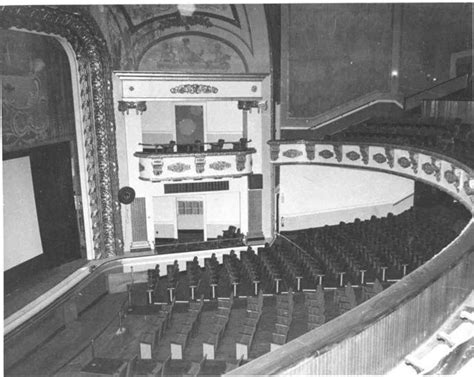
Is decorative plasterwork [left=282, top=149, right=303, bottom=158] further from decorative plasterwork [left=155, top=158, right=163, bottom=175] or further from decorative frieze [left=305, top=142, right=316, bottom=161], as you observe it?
decorative plasterwork [left=155, top=158, right=163, bottom=175]

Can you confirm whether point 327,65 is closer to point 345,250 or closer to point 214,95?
point 214,95

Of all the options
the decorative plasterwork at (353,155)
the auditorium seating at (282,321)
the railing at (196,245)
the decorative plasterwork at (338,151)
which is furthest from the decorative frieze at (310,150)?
the auditorium seating at (282,321)

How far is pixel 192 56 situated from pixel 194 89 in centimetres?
105

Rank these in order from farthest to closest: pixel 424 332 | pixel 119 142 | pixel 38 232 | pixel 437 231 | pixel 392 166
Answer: pixel 119 142
pixel 392 166
pixel 437 231
pixel 38 232
pixel 424 332

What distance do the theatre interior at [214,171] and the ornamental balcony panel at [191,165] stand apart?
5cm

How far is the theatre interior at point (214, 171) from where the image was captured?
10.5 metres

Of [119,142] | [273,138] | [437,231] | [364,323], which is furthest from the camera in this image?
[273,138]

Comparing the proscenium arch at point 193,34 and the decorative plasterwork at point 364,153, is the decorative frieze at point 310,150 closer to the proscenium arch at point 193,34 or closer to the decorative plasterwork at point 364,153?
the decorative plasterwork at point 364,153

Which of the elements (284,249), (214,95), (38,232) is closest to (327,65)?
(214,95)

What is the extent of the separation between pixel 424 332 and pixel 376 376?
0.65 meters

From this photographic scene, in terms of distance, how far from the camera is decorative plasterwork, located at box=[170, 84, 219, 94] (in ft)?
50.1

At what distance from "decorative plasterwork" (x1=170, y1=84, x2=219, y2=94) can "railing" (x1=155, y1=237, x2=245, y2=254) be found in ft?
16.3

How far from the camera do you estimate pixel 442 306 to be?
3.40 m

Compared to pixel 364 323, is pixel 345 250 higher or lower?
lower
